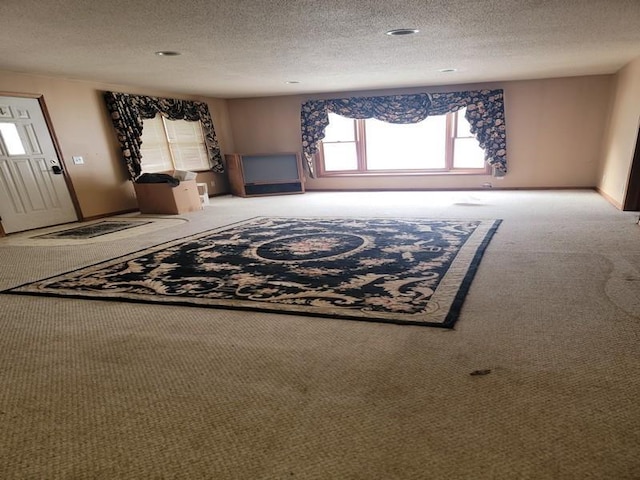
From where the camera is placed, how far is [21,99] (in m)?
4.48

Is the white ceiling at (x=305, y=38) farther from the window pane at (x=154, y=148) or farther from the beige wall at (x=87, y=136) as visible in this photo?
the window pane at (x=154, y=148)

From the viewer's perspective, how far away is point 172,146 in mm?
6562

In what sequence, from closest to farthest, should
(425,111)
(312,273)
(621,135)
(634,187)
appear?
(312,273)
(634,187)
(621,135)
(425,111)

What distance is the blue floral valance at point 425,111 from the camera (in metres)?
6.12

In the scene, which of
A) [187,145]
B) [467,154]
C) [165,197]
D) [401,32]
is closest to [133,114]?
[187,145]

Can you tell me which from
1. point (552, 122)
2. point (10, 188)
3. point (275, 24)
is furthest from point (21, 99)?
point (552, 122)

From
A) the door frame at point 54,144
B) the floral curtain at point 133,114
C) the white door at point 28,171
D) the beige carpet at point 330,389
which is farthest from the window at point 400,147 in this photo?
the beige carpet at point 330,389

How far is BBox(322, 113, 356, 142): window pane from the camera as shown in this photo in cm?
716

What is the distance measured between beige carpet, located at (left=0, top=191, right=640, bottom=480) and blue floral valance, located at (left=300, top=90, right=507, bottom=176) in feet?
14.3

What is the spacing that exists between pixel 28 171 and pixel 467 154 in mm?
6768

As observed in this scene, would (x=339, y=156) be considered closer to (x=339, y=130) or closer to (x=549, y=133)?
(x=339, y=130)

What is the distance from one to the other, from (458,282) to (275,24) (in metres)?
2.32

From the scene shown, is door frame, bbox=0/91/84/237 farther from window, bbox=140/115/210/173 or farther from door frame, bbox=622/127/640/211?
door frame, bbox=622/127/640/211

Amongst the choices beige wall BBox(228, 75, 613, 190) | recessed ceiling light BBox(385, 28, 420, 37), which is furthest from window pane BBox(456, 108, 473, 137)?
recessed ceiling light BBox(385, 28, 420, 37)
